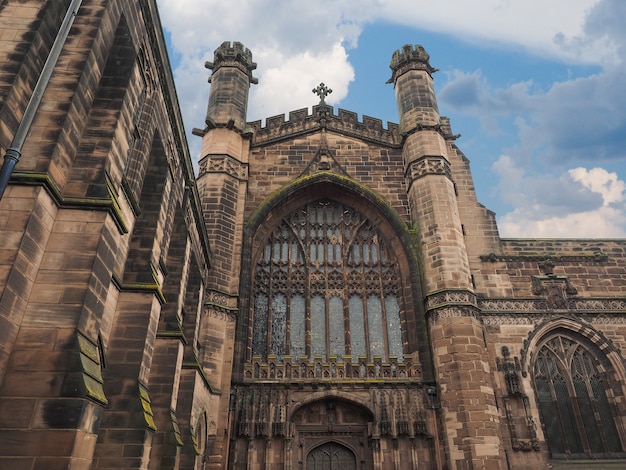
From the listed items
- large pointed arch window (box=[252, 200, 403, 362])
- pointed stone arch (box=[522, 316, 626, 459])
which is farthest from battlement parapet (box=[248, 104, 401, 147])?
pointed stone arch (box=[522, 316, 626, 459])

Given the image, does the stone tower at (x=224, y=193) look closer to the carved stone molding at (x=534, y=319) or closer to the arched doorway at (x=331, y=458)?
the arched doorway at (x=331, y=458)

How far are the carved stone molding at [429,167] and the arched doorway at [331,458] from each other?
868cm

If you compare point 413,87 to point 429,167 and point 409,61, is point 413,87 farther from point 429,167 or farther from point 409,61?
point 429,167

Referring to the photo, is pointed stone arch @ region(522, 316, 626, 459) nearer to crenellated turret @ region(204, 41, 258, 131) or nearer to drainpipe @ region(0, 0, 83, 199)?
crenellated turret @ region(204, 41, 258, 131)

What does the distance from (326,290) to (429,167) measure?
526cm

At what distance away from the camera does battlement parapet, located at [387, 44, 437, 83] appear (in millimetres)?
19125

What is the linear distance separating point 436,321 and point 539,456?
4.23 meters

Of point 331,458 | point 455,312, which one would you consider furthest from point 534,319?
point 331,458

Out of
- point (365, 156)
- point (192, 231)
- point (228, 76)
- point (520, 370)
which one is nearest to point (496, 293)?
point (520, 370)

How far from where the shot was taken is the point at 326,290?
53.2 ft

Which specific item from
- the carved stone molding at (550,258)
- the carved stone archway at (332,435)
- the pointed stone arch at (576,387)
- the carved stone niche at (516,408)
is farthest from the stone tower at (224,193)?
the pointed stone arch at (576,387)

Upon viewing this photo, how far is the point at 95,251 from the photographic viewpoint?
246 inches

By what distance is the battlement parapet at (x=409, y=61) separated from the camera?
62.7 ft

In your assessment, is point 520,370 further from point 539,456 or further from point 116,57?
point 116,57
